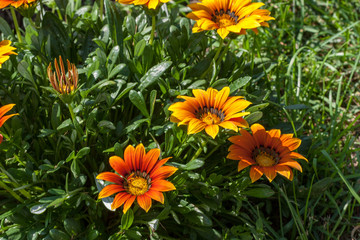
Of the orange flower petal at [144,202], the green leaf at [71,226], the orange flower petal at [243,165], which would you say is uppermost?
the orange flower petal at [144,202]

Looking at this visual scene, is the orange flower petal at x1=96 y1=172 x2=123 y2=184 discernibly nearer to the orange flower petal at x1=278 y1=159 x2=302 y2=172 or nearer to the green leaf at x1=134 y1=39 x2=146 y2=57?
the orange flower petal at x1=278 y1=159 x2=302 y2=172

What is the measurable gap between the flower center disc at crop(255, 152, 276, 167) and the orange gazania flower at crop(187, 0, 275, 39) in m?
0.52

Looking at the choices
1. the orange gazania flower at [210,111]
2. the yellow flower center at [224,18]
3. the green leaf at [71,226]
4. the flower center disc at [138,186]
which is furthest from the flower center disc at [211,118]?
the green leaf at [71,226]

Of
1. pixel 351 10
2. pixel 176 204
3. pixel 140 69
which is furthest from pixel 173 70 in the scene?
pixel 351 10

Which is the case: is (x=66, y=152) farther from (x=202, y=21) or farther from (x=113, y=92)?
(x=202, y=21)

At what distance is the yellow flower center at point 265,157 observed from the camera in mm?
1826

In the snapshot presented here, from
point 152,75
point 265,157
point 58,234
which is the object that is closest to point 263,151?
point 265,157

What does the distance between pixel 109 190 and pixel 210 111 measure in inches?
20.5

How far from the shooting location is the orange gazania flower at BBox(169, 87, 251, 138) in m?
1.62

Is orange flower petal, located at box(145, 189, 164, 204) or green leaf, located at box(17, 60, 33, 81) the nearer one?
orange flower petal, located at box(145, 189, 164, 204)

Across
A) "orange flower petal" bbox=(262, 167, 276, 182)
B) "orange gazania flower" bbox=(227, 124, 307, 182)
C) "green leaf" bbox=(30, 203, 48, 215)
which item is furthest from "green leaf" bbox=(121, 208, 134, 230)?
"orange flower petal" bbox=(262, 167, 276, 182)

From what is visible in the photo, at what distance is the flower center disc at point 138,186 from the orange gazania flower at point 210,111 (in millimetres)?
259

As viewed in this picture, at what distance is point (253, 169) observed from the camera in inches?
70.4

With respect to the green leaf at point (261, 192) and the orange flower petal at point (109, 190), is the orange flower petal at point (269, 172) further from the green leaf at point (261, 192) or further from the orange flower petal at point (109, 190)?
the orange flower petal at point (109, 190)
